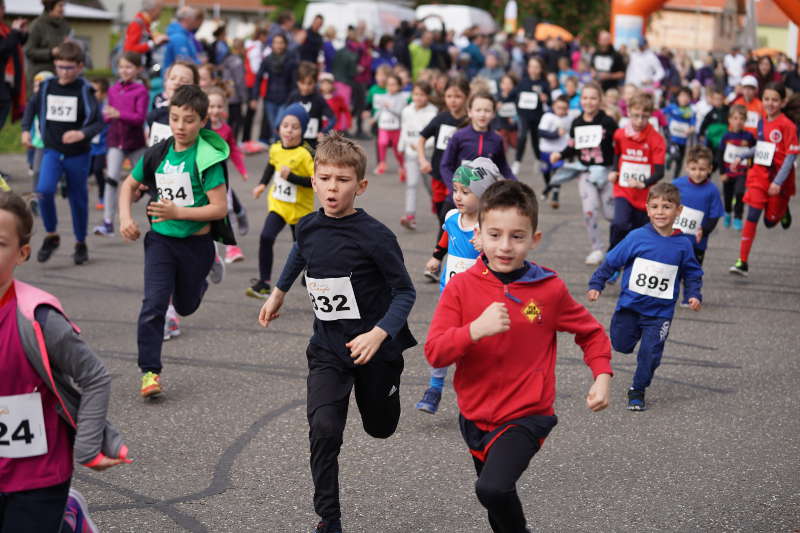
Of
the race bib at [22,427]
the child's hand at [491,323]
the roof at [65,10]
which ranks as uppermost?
the roof at [65,10]

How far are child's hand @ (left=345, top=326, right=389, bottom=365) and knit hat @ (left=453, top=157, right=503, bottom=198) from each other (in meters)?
1.77

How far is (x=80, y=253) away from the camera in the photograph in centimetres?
1062

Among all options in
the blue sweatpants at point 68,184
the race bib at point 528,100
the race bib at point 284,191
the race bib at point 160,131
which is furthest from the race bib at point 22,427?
the race bib at point 528,100

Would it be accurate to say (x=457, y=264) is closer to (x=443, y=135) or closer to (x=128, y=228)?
(x=128, y=228)

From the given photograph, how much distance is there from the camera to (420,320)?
345 inches

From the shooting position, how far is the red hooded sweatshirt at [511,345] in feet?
12.8

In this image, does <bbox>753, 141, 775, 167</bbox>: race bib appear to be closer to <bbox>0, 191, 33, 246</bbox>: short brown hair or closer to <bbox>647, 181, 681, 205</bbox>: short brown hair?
<bbox>647, 181, 681, 205</bbox>: short brown hair

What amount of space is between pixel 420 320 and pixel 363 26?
56.1ft

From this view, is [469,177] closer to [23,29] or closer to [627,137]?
[627,137]

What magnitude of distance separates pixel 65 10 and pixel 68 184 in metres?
25.3

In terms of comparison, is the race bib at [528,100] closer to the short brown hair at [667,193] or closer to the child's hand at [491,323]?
the short brown hair at [667,193]

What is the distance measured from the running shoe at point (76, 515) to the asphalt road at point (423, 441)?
3.59 feet

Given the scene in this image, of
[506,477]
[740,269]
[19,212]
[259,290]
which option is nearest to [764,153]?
[740,269]

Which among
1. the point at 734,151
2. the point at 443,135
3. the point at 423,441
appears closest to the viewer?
the point at 423,441
